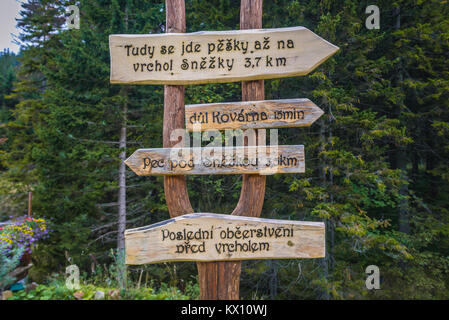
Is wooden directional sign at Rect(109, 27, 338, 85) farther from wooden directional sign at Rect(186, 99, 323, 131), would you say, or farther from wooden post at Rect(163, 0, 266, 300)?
wooden directional sign at Rect(186, 99, 323, 131)

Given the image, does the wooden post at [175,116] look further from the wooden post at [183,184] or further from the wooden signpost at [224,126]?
the wooden signpost at [224,126]

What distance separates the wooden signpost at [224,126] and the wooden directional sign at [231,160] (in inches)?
0.4

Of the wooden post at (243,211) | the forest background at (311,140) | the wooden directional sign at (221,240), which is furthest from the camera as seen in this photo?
the forest background at (311,140)

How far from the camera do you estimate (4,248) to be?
13.3ft

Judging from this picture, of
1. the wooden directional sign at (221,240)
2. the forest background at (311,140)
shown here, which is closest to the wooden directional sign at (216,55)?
the wooden directional sign at (221,240)

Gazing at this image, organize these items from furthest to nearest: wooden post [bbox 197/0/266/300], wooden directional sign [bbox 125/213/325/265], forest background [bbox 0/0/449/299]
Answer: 1. forest background [bbox 0/0/449/299]
2. wooden post [bbox 197/0/266/300]
3. wooden directional sign [bbox 125/213/325/265]

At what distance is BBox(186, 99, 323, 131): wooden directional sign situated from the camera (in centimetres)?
269

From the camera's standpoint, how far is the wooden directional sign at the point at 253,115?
8.81 ft

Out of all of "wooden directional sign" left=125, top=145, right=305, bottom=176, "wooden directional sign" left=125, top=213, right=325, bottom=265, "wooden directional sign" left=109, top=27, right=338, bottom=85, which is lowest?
"wooden directional sign" left=125, top=213, right=325, bottom=265

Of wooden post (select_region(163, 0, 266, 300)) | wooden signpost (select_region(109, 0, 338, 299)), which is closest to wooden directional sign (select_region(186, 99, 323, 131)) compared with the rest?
wooden signpost (select_region(109, 0, 338, 299))

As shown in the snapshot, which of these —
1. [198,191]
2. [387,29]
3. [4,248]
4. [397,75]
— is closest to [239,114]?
[4,248]

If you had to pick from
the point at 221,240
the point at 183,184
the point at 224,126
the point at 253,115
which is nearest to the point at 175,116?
the point at 224,126

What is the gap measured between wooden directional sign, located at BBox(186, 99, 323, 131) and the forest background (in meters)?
2.99

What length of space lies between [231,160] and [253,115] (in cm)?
53
